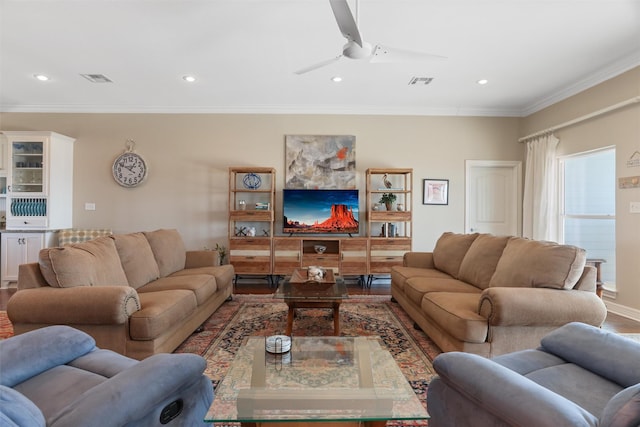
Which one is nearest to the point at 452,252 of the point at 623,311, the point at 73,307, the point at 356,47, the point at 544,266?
the point at 544,266

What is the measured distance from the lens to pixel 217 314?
330 centimetres

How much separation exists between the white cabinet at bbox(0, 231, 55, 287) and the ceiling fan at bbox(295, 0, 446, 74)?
198 inches

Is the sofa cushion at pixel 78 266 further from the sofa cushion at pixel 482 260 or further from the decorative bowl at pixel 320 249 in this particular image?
the sofa cushion at pixel 482 260

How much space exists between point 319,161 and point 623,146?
3.72 m

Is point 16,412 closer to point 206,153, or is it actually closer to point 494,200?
point 206,153

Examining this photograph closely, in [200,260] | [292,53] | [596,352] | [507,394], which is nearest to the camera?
[507,394]

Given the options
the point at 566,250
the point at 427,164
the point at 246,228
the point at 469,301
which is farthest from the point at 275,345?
the point at 427,164

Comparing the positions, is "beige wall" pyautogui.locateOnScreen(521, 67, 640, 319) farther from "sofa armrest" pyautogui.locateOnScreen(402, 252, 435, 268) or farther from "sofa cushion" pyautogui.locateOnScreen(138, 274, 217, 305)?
"sofa cushion" pyautogui.locateOnScreen(138, 274, 217, 305)

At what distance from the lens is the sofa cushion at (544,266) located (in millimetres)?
2137

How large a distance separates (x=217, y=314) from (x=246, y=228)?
5.83 ft

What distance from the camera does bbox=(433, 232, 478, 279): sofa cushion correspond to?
10.8 ft

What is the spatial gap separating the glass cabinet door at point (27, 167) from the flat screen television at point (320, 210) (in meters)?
3.62

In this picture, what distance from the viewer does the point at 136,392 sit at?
94 centimetres

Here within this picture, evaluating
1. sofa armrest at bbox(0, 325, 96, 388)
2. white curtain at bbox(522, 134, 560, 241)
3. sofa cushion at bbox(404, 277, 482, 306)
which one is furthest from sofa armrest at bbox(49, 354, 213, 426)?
white curtain at bbox(522, 134, 560, 241)
